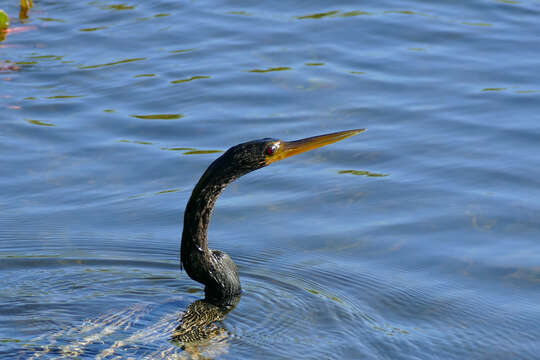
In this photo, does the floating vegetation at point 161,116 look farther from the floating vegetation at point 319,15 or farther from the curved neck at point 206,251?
the floating vegetation at point 319,15

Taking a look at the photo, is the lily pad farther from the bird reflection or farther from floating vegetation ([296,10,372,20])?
the bird reflection

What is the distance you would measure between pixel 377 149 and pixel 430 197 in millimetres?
967

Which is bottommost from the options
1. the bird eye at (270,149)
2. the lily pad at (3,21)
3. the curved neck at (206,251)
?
the curved neck at (206,251)

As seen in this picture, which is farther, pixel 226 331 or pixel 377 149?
pixel 377 149

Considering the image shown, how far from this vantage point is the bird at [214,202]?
6.20 metres

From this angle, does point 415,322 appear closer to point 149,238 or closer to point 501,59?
point 149,238

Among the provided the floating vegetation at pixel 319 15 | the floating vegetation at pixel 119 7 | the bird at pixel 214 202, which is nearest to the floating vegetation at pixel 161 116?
the bird at pixel 214 202

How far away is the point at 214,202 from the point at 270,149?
51 cm

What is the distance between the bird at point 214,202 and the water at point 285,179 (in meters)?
0.16

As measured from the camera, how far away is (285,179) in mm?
8227

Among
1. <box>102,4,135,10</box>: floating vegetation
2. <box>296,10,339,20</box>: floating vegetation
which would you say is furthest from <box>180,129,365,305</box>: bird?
<box>102,4,135,10</box>: floating vegetation

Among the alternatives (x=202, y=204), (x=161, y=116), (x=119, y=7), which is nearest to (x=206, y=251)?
(x=202, y=204)

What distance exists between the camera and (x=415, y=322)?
6.22 metres

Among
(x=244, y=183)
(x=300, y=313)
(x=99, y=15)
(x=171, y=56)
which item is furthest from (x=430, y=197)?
(x=99, y=15)
